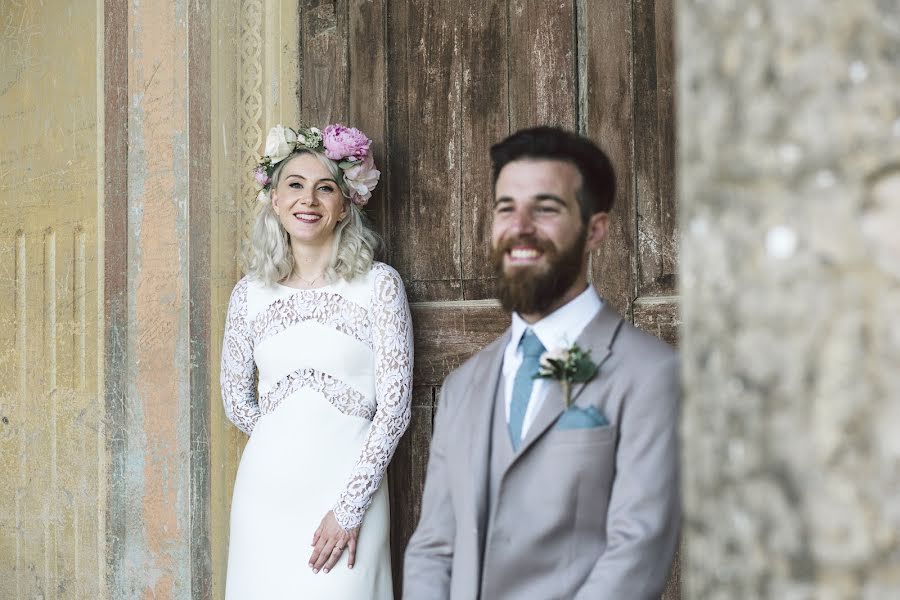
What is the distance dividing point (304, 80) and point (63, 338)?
55.2 inches

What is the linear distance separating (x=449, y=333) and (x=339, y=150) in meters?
0.67

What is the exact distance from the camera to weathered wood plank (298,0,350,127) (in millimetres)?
3693

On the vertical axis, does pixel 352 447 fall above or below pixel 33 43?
below

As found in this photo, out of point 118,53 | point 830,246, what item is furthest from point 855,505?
point 118,53

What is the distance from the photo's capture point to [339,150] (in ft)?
10.9

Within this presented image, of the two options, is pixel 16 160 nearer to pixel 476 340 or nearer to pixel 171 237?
pixel 171 237

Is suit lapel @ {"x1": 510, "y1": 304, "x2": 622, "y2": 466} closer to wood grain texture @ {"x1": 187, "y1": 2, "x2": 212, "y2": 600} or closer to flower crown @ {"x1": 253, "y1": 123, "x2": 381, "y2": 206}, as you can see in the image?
flower crown @ {"x1": 253, "y1": 123, "x2": 381, "y2": 206}

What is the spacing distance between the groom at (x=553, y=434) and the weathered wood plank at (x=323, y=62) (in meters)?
1.65

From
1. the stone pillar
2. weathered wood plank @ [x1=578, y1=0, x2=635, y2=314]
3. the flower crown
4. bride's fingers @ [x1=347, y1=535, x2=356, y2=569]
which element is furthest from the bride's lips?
the stone pillar

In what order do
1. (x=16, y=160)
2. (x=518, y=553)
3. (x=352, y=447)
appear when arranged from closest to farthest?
(x=518, y=553) < (x=352, y=447) < (x=16, y=160)

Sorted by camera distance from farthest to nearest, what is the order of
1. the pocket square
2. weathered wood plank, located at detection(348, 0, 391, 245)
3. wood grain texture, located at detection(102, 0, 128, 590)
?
1. wood grain texture, located at detection(102, 0, 128, 590)
2. weathered wood plank, located at detection(348, 0, 391, 245)
3. the pocket square

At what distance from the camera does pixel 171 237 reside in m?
3.82

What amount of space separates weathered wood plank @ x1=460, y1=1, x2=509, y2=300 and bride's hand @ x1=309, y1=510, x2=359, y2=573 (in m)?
0.83

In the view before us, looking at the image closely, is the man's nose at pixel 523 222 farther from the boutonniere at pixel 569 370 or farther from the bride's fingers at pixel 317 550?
the bride's fingers at pixel 317 550
